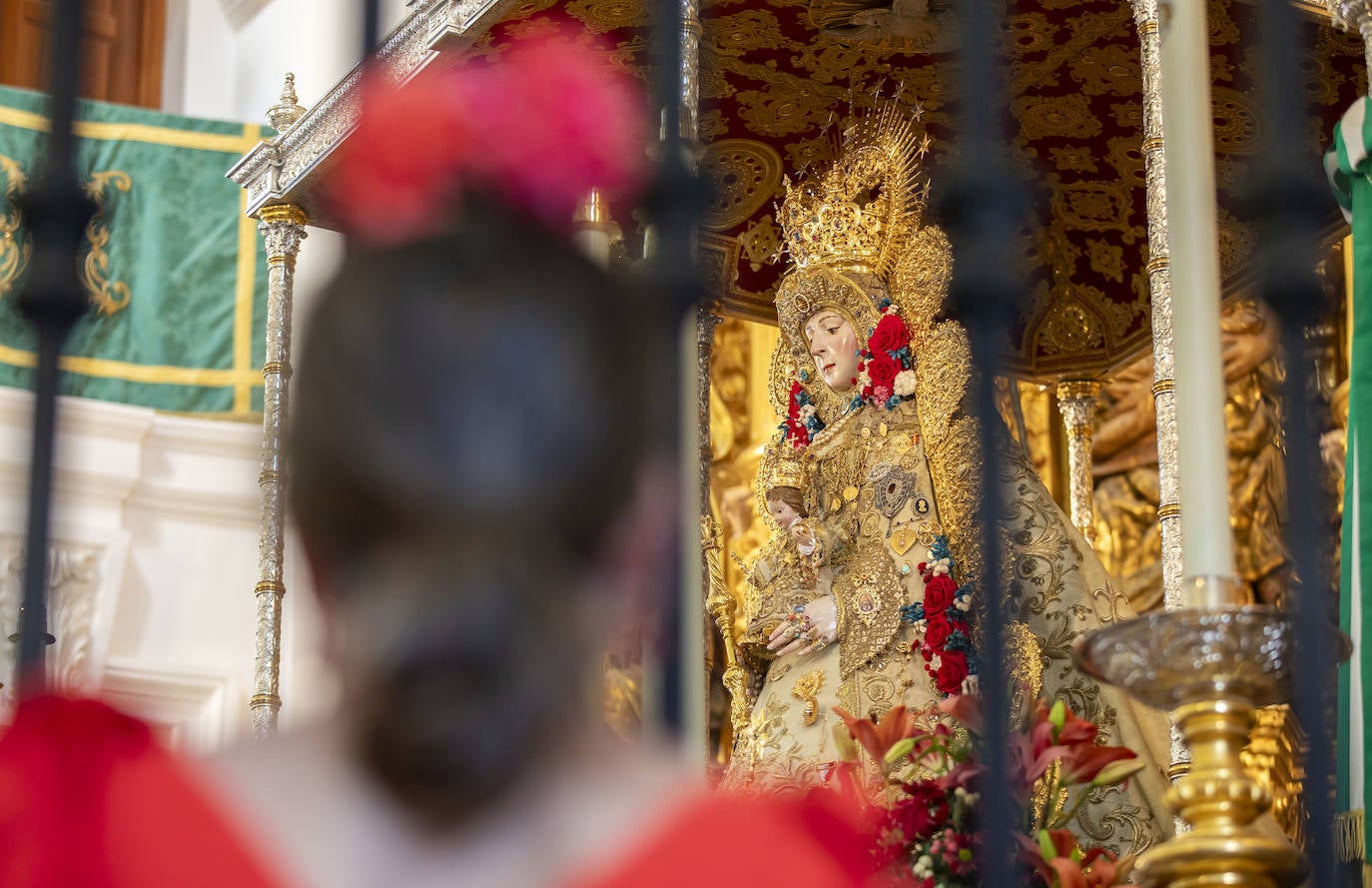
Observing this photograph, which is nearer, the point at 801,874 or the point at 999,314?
the point at 801,874

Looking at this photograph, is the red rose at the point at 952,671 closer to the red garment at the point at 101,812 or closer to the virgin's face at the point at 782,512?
the virgin's face at the point at 782,512

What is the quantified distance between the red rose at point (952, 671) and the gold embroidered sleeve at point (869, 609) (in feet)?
0.47

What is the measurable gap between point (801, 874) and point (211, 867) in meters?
0.26

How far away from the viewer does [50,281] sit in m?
1.16

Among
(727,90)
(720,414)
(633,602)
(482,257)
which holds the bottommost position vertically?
(633,602)

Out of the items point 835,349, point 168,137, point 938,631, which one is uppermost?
point 168,137

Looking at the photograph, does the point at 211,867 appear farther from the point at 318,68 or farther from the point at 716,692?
the point at 318,68

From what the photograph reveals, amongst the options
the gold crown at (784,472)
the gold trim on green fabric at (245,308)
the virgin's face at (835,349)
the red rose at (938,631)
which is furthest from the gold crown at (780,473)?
the gold trim on green fabric at (245,308)

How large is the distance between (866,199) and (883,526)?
70 centimetres

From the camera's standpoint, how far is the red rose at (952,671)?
377 centimetres

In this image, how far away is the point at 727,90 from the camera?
166 inches

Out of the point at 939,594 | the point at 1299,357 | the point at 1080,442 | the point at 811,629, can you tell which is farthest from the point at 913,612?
the point at 1299,357

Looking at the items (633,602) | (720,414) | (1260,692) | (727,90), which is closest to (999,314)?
(633,602)

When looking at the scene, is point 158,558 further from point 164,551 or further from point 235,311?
point 235,311
